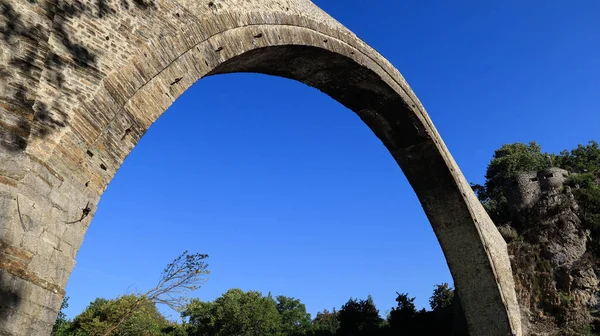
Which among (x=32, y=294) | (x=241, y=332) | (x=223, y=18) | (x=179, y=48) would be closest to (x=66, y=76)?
(x=179, y=48)

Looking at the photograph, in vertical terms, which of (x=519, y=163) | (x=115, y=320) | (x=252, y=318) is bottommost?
(x=115, y=320)

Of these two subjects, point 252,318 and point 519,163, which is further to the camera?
point 252,318

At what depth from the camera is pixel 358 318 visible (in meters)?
17.0

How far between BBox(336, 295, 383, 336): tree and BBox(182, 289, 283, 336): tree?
13.2 metres

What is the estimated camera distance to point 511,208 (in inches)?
535

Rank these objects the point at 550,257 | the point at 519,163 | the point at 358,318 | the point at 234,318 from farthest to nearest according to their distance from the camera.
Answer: the point at 234,318, the point at 519,163, the point at 358,318, the point at 550,257

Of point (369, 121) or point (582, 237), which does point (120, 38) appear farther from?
point (582, 237)

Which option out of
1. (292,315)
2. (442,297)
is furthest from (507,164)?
(292,315)

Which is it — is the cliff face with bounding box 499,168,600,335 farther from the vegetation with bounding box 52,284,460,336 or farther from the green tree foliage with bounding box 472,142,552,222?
the green tree foliage with bounding box 472,142,552,222

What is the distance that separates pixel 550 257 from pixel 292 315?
3269cm

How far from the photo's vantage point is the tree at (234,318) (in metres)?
30.4

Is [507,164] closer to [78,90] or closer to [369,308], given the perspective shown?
[369,308]

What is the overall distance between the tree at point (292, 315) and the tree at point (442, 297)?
61.1ft

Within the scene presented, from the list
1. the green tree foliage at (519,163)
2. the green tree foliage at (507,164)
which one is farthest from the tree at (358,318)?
the green tree foliage at (507,164)
